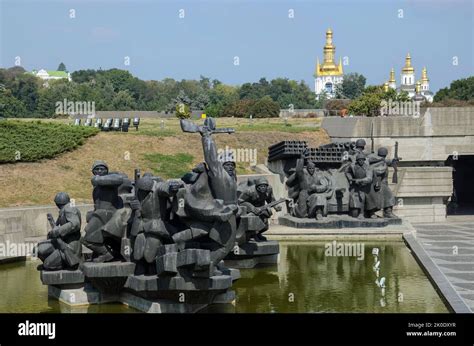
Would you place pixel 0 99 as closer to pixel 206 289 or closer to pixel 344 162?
pixel 344 162

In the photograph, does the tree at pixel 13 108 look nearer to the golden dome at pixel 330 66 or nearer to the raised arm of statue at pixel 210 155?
the raised arm of statue at pixel 210 155

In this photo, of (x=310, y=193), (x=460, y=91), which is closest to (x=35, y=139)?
(x=310, y=193)

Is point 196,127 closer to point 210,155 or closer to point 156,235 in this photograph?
point 210,155

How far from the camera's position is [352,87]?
4604 inches

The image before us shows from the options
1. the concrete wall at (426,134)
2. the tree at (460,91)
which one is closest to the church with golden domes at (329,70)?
the tree at (460,91)

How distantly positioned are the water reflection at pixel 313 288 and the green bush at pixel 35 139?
31.9 feet

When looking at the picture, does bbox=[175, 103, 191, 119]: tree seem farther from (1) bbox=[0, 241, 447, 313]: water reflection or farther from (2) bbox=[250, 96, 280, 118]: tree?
(1) bbox=[0, 241, 447, 313]: water reflection

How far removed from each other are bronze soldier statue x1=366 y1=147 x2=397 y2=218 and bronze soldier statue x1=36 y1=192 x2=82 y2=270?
37.4 feet

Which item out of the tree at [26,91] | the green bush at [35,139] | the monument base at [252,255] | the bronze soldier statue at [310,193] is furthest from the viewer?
the tree at [26,91]

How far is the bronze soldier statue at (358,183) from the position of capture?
22906 millimetres

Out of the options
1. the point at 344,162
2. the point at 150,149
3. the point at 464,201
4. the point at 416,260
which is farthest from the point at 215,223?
the point at 464,201

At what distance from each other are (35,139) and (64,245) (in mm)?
15775

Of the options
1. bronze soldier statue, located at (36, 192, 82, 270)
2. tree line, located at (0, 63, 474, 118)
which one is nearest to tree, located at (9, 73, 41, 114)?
tree line, located at (0, 63, 474, 118)

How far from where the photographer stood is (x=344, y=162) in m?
24.8
